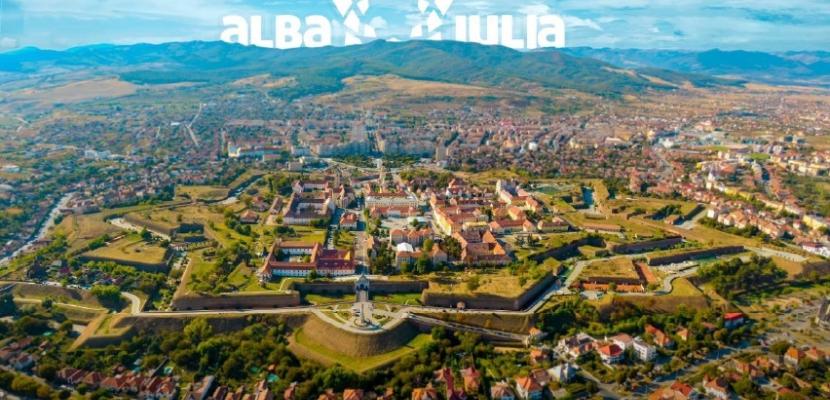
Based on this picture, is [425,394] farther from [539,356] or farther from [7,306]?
[7,306]

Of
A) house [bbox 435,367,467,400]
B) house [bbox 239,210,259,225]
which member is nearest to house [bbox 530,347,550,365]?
house [bbox 435,367,467,400]

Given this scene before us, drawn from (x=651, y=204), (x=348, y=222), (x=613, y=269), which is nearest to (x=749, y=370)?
(x=613, y=269)

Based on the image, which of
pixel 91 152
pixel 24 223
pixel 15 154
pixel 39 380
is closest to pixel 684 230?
pixel 39 380

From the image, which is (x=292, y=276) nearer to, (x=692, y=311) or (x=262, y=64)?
(x=692, y=311)

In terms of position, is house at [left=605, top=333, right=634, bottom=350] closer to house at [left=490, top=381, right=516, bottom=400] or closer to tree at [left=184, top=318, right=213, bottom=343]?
house at [left=490, top=381, right=516, bottom=400]

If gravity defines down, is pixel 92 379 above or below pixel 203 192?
below

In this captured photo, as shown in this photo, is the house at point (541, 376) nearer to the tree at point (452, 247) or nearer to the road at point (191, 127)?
the tree at point (452, 247)
